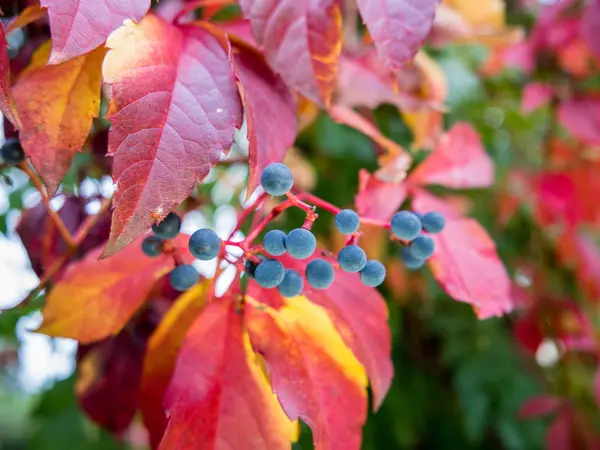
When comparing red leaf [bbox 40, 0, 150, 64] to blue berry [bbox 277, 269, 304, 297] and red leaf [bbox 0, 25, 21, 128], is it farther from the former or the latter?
blue berry [bbox 277, 269, 304, 297]

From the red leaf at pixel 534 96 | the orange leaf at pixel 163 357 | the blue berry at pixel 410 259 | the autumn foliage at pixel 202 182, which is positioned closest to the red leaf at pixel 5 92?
the autumn foliage at pixel 202 182

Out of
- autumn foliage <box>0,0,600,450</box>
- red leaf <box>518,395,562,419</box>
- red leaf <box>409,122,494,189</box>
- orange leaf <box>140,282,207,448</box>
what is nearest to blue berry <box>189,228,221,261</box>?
autumn foliage <box>0,0,600,450</box>

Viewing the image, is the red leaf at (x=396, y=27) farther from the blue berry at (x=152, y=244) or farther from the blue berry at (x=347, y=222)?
the blue berry at (x=152, y=244)

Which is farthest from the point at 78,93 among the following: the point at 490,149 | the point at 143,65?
the point at 490,149

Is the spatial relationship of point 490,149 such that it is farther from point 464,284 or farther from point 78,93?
point 78,93

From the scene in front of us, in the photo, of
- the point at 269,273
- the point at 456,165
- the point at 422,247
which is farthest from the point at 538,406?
the point at 269,273

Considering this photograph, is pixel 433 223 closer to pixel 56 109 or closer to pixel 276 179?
pixel 276 179
